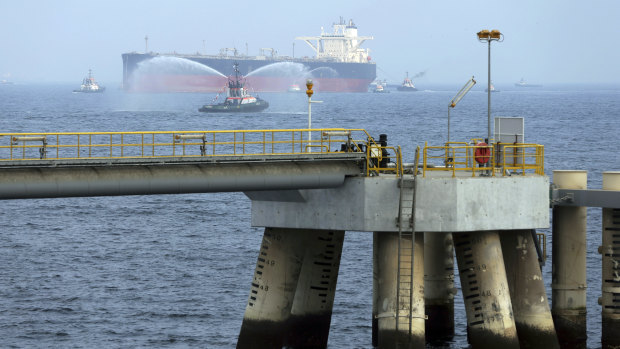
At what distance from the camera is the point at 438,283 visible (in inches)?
1650

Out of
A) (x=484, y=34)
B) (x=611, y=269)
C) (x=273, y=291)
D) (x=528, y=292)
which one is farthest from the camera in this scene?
(x=611, y=269)

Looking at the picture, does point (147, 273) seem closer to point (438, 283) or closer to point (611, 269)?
point (438, 283)

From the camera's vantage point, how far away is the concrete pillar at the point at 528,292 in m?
36.7

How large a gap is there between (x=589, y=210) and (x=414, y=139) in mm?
63000

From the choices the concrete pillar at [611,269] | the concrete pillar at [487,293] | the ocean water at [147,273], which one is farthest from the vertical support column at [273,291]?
the concrete pillar at [611,269]

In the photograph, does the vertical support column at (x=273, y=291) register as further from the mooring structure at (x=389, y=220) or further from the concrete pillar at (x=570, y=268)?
the concrete pillar at (x=570, y=268)

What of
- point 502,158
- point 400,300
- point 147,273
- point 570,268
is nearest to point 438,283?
point 570,268

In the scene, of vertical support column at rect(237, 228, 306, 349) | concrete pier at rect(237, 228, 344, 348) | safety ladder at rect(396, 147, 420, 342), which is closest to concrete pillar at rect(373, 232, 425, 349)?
safety ladder at rect(396, 147, 420, 342)

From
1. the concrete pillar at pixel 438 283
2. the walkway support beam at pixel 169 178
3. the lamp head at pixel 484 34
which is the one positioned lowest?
the concrete pillar at pixel 438 283

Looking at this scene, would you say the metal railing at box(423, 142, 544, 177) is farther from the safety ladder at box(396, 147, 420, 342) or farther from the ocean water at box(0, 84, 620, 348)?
the ocean water at box(0, 84, 620, 348)

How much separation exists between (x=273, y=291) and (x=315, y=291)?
1862 mm

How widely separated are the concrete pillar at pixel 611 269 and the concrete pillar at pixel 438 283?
215 inches

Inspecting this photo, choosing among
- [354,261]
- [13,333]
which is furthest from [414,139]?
[13,333]

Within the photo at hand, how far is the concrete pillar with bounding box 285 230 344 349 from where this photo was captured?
37844 mm
